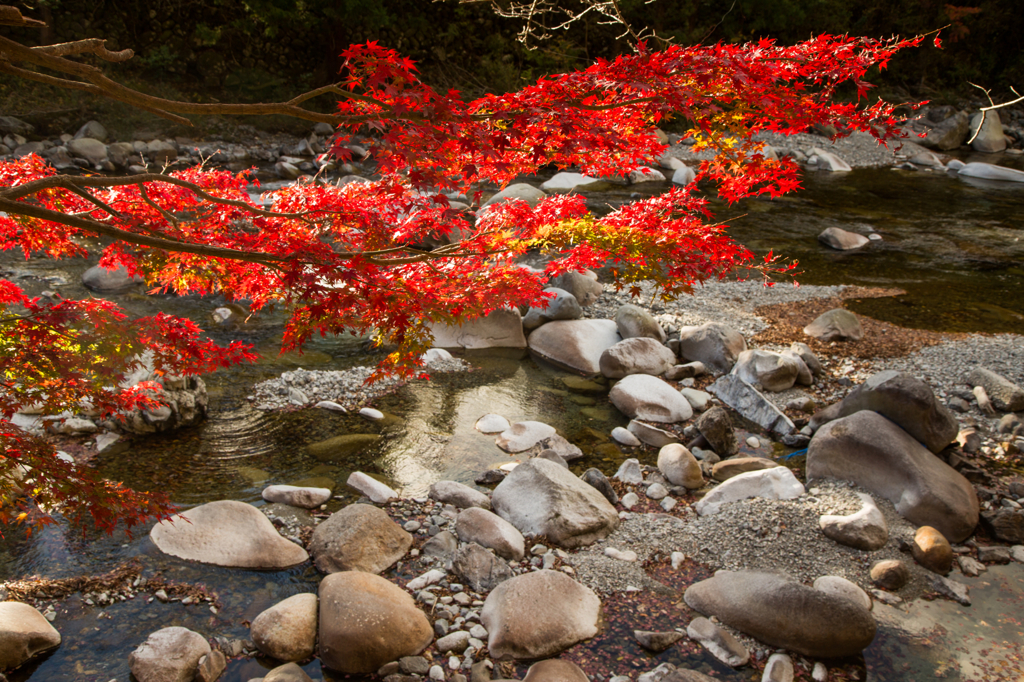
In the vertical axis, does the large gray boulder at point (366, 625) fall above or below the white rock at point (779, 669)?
above

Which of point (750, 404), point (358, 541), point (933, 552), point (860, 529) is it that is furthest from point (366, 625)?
point (750, 404)

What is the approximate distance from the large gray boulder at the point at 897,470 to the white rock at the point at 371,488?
281 centimetres

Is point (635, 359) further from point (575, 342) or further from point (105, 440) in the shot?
point (105, 440)

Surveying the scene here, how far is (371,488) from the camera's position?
4.12 metres

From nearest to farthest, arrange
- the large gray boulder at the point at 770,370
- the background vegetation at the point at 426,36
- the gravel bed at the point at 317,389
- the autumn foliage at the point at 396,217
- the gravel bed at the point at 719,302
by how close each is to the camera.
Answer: the autumn foliage at the point at 396,217 → the gravel bed at the point at 317,389 → the large gray boulder at the point at 770,370 → the gravel bed at the point at 719,302 → the background vegetation at the point at 426,36

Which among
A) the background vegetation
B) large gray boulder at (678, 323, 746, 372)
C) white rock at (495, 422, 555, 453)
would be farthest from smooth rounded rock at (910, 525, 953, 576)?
the background vegetation

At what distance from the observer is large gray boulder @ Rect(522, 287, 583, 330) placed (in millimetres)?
6852

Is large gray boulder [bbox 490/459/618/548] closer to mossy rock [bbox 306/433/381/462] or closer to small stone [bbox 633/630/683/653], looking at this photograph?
small stone [bbox 633/630/683/653]

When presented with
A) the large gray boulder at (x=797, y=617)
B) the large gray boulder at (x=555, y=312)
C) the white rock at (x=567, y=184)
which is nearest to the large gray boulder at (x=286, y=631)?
the large gray boulder at (x=797, y=617)

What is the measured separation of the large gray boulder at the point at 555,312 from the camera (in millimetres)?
6852

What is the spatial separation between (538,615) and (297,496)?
69.9 inches

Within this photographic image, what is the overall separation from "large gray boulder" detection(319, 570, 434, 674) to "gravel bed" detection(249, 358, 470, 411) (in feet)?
7.76

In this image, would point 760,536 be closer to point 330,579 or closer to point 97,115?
point 330,579

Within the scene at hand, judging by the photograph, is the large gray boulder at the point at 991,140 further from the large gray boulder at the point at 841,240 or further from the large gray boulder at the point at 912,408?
the large gray boulder at the point at 912,408
